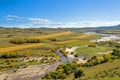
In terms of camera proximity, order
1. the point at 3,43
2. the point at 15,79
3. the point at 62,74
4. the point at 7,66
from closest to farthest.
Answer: the point at 62,74
the point at 15,79
the point at 7,66
the point at 3,43

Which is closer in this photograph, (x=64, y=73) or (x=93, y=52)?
(x=64, y=73)

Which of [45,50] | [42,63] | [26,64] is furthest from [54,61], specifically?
[45,50]

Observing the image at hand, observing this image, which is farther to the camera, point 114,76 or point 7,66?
point 7,66

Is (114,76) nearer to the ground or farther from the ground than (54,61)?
farther from the ground

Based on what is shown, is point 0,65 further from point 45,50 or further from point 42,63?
point 45,50

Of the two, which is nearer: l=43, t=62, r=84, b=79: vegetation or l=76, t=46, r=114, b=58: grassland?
l=43, t=62, r=84, b=79: vegetation

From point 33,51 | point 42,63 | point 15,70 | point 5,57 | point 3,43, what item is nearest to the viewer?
point 15,70

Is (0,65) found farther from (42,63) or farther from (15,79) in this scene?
(15,79)

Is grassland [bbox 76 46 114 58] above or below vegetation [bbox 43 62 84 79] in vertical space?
below

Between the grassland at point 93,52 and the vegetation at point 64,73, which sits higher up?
the vegetation at point 64,73

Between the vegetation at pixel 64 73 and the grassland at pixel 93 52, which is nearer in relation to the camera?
the vegetation at pixel 64 73

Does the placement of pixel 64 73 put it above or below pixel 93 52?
above
